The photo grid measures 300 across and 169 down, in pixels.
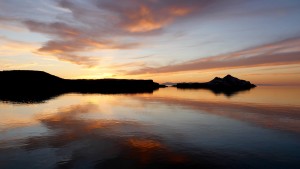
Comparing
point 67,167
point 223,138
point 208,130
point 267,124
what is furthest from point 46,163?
point 267,124

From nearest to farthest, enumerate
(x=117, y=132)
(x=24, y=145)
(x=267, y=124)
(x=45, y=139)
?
(x=24, y=145), (x=45, y=139), (x=117, y=132), (x=267, y=124)

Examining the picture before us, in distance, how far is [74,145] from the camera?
99.6ft

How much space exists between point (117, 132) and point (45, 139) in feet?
34.7

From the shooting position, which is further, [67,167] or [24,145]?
[24,145]

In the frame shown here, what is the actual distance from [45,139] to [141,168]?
17.3 m

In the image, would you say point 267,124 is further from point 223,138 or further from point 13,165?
point 13,165

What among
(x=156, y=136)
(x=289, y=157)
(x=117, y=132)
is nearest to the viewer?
(x=289, y=157)

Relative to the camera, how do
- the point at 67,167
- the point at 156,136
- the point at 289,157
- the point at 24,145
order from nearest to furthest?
the point at 67,167
the point at 289,157
the point at 24,145
the point at 156,136

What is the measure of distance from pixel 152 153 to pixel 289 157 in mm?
14555

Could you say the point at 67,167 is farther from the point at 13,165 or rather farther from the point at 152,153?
the point at 152,153

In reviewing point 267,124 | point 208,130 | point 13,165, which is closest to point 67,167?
point 13,165

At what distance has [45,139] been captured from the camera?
3322 centimetres

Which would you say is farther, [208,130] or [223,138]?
[208,130]

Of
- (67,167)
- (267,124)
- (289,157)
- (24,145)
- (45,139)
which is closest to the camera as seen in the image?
(67,167)
